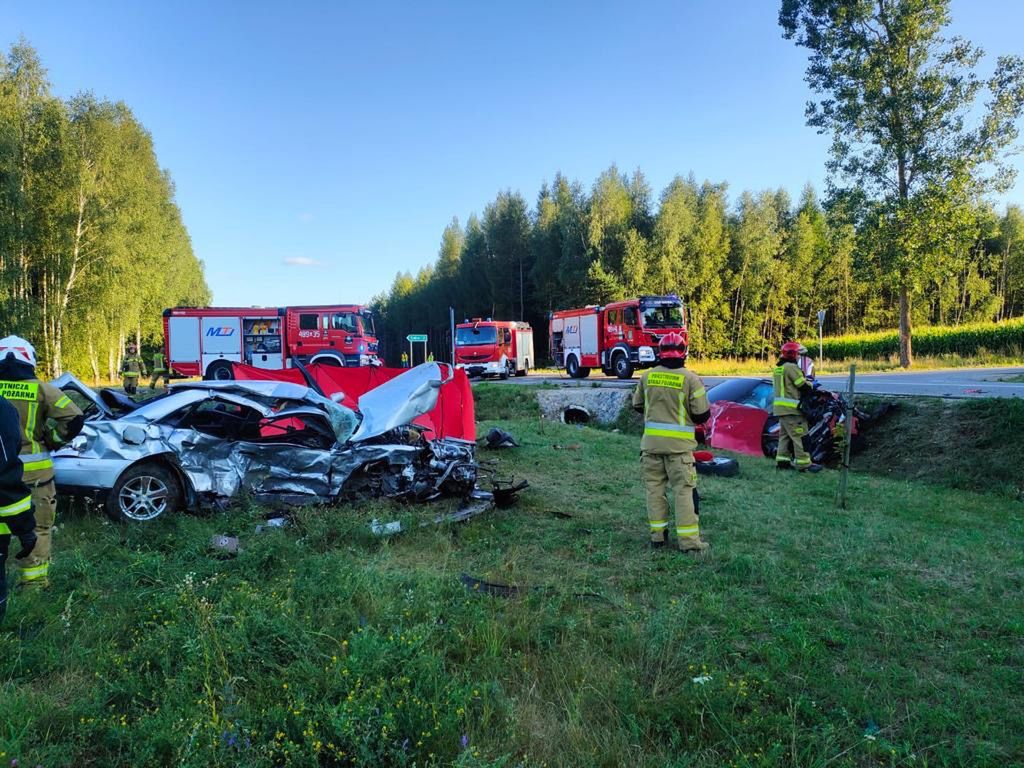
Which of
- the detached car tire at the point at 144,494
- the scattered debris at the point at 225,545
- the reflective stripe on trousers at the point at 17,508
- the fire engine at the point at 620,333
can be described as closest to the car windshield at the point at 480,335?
the fire engine at the point at 620,333

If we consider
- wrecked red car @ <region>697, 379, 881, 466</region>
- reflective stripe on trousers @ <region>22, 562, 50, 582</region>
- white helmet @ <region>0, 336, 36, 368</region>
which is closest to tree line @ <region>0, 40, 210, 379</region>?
white helmet @ <region>0, 336, 36, 368</region>

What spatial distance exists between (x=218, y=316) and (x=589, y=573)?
21.1 metres

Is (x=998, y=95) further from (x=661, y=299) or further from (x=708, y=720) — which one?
(x=708, y=720)

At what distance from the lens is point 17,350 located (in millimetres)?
4078

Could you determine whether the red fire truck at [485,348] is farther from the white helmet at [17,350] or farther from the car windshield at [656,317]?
the white helmet at [17,350]

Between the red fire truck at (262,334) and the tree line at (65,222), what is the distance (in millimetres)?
5953

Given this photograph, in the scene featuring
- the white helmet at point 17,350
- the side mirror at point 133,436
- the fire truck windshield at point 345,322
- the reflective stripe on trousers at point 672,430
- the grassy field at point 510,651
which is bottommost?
the grassy field at point 510,651

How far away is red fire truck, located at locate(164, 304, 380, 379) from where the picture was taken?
22000mm

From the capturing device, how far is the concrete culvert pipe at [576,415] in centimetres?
1534

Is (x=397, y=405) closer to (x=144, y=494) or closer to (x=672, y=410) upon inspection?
(x=144, y=494)

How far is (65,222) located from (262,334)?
1000 centimetres

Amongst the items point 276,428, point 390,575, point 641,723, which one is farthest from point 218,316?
point 641,723

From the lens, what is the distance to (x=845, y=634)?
324 cm

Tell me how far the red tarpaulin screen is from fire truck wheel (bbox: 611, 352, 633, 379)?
37.7 feet
